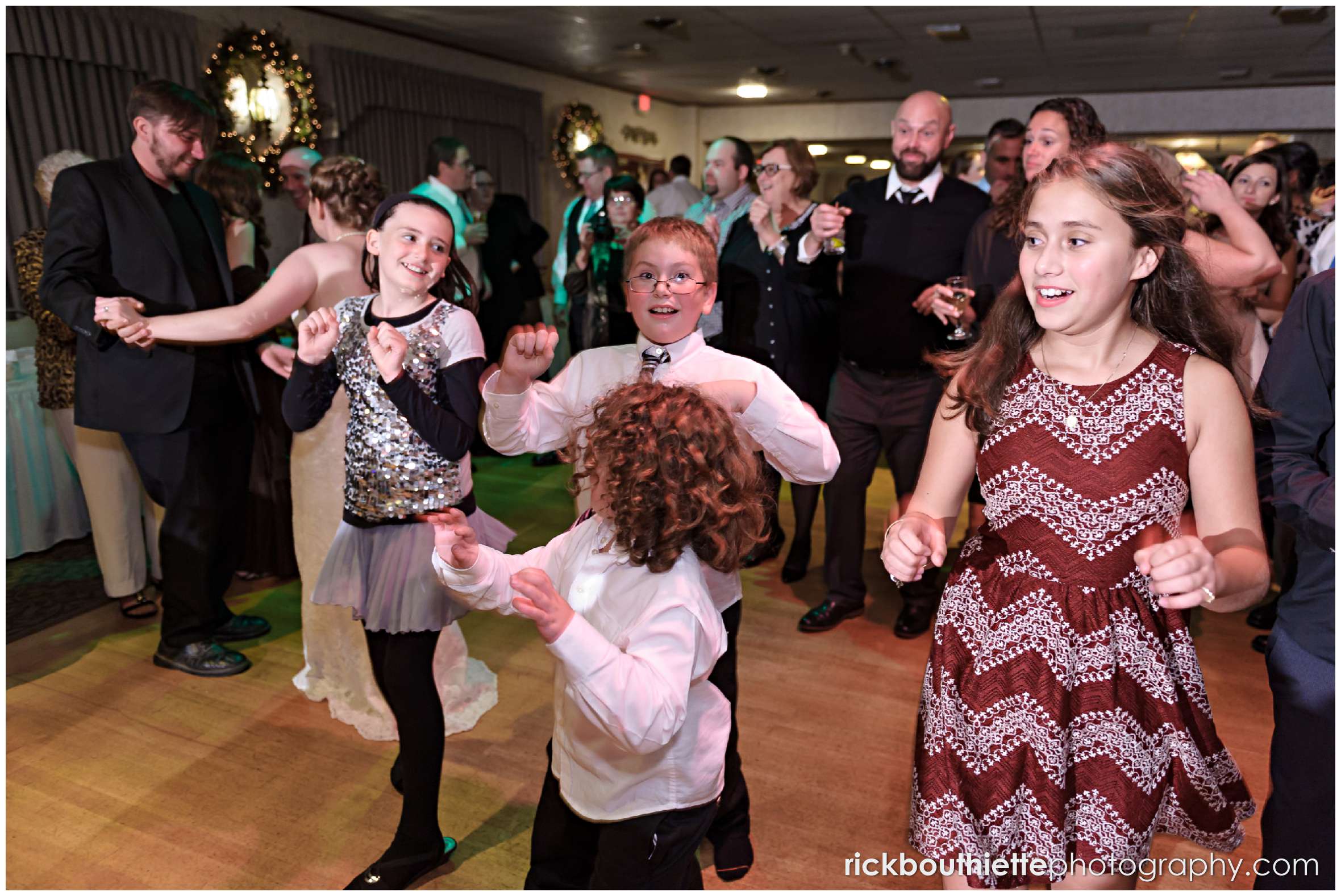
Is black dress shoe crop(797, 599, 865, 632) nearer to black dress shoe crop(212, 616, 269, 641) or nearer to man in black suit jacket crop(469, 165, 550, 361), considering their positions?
black dress shoe crop(212, 616, 269, 641)

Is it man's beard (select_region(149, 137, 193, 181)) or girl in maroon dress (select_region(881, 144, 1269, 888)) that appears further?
man's beard (select_region(149, 137, 193, 181))

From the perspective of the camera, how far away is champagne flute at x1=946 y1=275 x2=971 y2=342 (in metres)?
2.46

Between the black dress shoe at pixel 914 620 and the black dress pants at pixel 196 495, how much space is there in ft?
7.91

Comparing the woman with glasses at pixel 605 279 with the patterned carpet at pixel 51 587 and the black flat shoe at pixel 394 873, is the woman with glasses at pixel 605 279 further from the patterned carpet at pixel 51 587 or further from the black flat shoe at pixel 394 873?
the black flat shoe at pixel 394 873

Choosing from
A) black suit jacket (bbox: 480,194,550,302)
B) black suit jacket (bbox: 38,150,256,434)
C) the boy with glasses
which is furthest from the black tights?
black suit jacket (bbox: 480,194,550,302)

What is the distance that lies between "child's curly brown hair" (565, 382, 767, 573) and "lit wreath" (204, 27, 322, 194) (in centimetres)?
584

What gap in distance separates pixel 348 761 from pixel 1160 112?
1126 centimetres

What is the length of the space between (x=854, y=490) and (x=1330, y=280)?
1.99m

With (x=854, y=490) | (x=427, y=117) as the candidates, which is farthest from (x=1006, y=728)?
(x=427, y=117)

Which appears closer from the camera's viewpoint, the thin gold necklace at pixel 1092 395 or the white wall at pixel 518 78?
the thin gold necklace at pixel 1092 395

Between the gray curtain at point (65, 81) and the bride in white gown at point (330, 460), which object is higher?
the gray curtain at point (65, 81)

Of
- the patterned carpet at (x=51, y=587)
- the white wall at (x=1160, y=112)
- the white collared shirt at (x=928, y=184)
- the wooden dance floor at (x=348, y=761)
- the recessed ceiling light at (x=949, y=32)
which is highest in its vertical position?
the recessed ceiling light at (x=949, y=32)

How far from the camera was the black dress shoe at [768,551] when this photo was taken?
3.95 m

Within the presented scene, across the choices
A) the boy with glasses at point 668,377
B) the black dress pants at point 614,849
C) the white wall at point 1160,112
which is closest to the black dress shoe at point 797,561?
the boy with glasses at point 668,377
